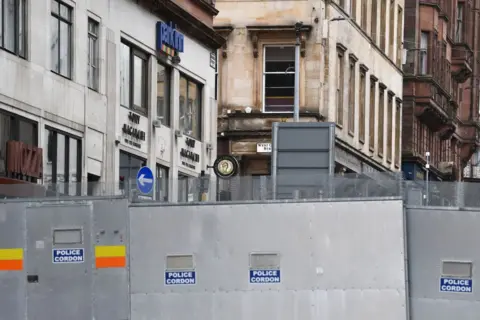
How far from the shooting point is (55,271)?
2045 cm

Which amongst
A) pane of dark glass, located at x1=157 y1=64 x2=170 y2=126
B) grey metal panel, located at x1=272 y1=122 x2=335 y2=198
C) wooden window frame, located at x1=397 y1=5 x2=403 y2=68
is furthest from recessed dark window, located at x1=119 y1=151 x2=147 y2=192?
wooden window frame, located at x1=397 y1=5 x2=403 y2=68

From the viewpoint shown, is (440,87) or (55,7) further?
(440,87)

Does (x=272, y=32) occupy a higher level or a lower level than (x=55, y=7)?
higher

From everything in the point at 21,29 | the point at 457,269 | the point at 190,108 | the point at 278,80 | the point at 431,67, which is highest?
the point at 431,67

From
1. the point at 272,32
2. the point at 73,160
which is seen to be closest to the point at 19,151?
the point at 73,160

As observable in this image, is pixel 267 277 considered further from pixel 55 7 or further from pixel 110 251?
pixel 55 7

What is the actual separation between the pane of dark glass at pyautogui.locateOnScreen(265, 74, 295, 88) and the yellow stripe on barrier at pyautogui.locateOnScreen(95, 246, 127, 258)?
37.3 m

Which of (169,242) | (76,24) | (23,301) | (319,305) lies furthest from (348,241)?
(76,24)

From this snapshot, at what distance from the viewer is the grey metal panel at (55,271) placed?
20359 millimetres

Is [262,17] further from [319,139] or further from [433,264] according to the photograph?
[433,264]

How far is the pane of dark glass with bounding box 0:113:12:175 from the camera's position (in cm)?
3219

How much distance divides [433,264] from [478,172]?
250ft

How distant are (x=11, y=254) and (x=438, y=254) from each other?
549cm

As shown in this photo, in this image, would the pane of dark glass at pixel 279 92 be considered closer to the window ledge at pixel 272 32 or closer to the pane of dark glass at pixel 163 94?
the window ledge at pixel 272 32
